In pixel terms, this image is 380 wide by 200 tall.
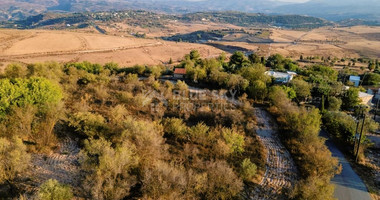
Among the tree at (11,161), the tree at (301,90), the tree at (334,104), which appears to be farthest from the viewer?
the tree at (301,90)

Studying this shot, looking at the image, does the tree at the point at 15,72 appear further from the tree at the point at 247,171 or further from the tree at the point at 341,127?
the tree at the point at 341,127

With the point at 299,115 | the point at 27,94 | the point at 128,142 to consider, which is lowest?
the point at 128,142

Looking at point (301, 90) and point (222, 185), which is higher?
point (301, 90)

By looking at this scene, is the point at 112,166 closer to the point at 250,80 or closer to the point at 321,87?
the point at 250,80

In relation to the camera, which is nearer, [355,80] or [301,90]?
[301,90]

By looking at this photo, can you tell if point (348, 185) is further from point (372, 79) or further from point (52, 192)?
point (372, 79)

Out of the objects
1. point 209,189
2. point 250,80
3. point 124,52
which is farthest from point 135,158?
point 124,52

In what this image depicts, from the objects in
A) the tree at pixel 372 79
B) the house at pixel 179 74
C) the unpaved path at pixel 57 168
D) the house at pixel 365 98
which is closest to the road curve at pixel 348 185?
the house at pixel 365 98

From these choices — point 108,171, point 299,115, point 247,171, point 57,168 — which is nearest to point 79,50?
point 57,168

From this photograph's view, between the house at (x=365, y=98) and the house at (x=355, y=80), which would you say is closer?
the house at (x=365, y=98)
